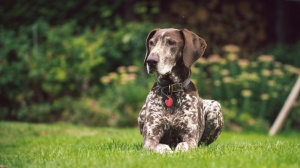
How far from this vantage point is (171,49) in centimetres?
645

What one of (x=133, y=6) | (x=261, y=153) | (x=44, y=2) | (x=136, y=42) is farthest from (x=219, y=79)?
(x=261, y=153)

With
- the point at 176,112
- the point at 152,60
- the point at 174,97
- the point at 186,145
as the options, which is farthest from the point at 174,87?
the point at 186,145

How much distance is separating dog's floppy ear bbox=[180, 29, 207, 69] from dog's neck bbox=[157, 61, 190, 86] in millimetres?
145

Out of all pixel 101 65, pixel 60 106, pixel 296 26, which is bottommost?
pixel 60 106

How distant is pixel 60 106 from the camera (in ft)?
43.8

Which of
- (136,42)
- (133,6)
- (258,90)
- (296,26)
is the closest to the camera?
(258,90)

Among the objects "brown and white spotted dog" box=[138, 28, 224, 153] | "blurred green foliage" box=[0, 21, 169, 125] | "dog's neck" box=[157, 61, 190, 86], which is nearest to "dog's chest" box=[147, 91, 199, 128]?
"brown and white spotted dog" box=[138, 28, 224, 153]

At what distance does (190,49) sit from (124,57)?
26.4 feet

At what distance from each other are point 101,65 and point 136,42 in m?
1.12

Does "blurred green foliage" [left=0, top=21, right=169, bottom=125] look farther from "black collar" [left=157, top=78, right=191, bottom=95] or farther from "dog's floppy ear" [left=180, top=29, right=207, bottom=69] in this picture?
"dog's floppy ear" [left=180, top=29, right=207, bottom=69]

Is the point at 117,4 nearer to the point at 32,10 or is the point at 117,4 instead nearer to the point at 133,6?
the point at 133,6

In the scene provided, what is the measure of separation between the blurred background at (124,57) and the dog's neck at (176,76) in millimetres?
5686

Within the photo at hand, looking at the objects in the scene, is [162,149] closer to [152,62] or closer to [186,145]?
[186,145]

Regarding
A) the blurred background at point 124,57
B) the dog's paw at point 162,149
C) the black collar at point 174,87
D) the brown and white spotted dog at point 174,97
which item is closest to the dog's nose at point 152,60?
the brown and white spotted dog at point 174,97
